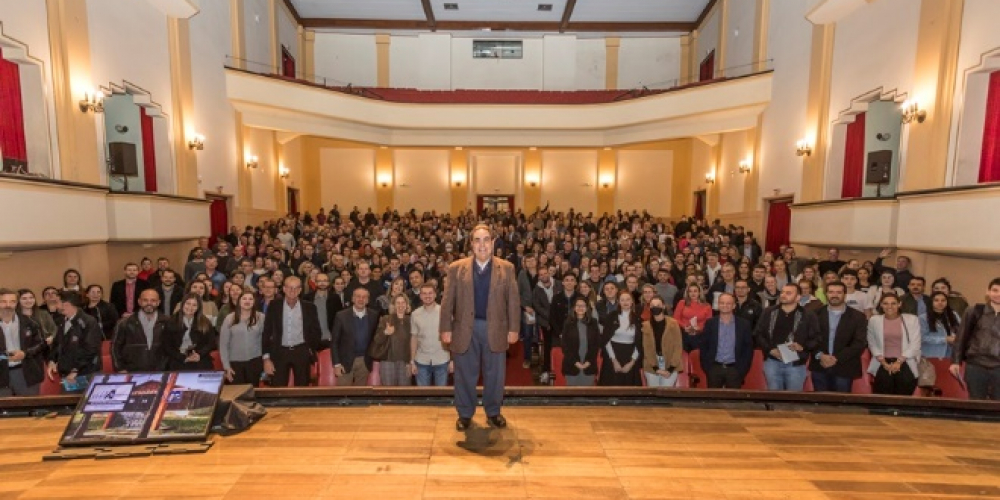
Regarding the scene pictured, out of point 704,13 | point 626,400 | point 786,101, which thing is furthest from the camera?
point 704,13

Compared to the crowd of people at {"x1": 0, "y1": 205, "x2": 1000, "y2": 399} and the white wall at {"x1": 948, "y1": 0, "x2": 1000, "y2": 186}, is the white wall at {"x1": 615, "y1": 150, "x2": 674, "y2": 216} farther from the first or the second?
the crowd of people at {"x1": 0, "y1": 205, "x2": 1000, "y2": 399}

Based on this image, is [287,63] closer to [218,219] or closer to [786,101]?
[218,219]

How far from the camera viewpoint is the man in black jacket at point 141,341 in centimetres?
399

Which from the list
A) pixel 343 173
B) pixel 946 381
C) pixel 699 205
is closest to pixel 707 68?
pixel 699 205

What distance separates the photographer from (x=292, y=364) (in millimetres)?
4211

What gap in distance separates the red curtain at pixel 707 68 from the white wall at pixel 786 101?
14.0ft

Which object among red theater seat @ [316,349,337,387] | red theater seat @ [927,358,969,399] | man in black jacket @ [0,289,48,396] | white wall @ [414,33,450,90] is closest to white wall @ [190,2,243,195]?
man in black jacket @ [0,289,48,396]

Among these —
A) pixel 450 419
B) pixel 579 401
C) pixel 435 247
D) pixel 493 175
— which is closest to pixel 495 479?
pixel 450 419

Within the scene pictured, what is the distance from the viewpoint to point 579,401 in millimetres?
3430

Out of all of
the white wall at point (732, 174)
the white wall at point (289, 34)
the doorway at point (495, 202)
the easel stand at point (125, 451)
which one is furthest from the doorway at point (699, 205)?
the easel stand at point (125, 451)

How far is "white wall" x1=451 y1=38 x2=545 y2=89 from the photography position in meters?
18.1

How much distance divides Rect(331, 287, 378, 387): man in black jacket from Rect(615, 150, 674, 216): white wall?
1435cm

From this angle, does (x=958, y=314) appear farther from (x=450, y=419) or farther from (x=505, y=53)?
(x=505, y=53)

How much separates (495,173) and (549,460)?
15540mm
